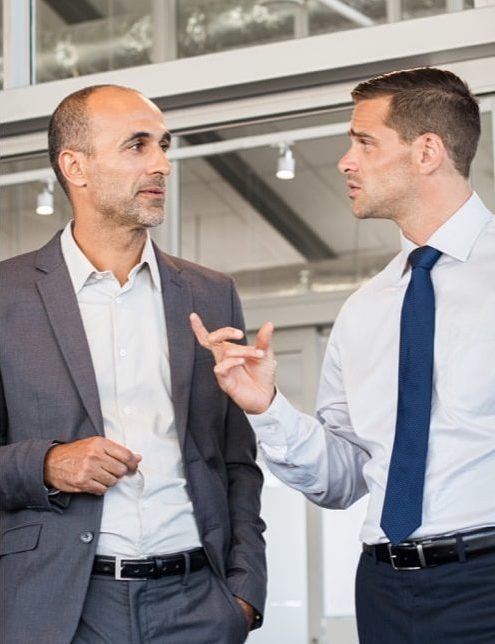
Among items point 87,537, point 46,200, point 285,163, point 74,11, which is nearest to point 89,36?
point 74,11

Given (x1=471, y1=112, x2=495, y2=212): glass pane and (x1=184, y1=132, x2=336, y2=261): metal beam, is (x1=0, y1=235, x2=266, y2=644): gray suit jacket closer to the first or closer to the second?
(x1=471, y1=112, x2=495, y2=212): glass pane

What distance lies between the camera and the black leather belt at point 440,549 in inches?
95.2

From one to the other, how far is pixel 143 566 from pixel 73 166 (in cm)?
100

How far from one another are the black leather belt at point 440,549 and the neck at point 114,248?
0.93 metres

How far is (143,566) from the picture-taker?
8.72ft

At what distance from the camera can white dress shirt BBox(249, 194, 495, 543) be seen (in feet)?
8.16

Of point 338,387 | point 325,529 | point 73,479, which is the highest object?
point 338,387

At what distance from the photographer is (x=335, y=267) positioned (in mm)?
6359

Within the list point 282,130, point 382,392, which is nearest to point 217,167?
point 282,130

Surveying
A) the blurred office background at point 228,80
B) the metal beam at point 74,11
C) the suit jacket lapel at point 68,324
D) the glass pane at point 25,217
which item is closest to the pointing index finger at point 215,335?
the suit jacket lapel at point 68,324

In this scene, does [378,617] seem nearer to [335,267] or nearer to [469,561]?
[469,561]

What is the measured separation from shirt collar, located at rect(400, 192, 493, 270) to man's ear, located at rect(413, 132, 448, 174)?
0.39 feet

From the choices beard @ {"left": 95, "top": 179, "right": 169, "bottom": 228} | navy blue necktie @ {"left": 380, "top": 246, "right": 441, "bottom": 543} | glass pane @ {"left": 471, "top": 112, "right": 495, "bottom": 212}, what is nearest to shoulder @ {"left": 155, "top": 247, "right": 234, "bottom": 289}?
beard @ {"left": 95, "top": 179, "right": 169, "bottom": 228}

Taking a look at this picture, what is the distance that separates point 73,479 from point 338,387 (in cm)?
65
